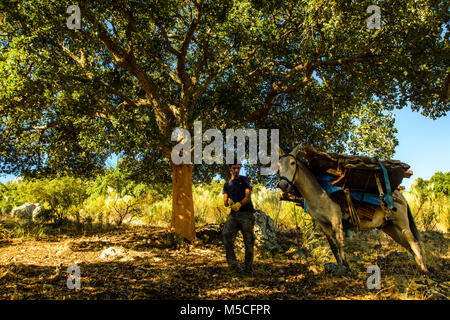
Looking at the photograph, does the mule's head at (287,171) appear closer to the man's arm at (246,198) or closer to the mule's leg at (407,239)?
the man's arm at (246,198)

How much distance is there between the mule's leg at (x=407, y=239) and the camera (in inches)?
241

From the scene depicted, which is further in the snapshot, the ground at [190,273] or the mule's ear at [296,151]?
the mule's ear at [296,151]

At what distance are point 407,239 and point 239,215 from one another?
3.79 m

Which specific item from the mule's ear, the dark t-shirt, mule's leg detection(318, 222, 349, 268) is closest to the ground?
mule's leg detection(318, 222, 349, 268)

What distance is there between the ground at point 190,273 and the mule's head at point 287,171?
6.45 feet

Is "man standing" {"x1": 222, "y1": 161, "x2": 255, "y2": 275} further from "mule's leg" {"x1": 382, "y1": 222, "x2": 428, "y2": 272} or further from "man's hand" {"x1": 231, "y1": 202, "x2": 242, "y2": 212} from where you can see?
"mule's leg" {"x1": 382, "y1": 222, "x2": 428, "y2": 272}

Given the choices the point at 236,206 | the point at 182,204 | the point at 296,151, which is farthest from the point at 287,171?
the point at 182,204

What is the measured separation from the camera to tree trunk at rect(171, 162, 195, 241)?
10.2 meters

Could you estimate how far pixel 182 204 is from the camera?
10281mm

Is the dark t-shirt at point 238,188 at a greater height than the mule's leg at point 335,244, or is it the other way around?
the dark t-shirt at point 238,188

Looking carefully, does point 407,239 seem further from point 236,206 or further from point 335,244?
point 236,206

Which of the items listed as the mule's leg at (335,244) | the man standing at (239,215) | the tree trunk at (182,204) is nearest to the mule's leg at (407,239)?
the mule's leg at (335,244)

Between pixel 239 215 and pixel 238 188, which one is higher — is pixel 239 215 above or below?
below
